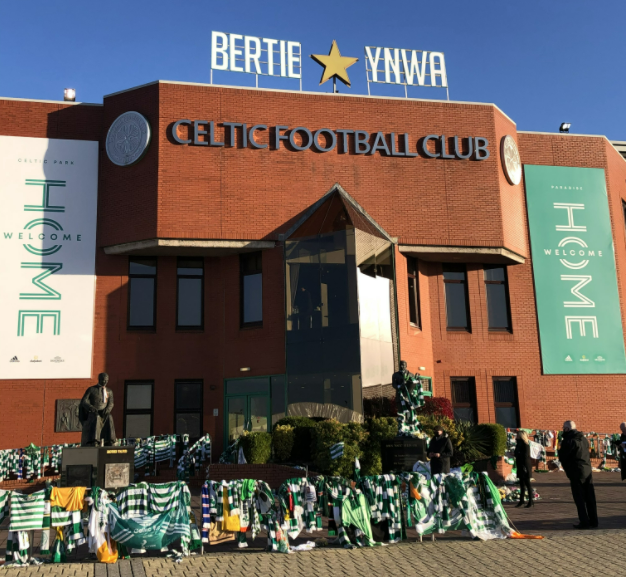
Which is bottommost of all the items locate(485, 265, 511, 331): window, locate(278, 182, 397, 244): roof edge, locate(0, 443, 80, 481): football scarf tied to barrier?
locate(0, 443, 80, 481): football scarf tied to barrier

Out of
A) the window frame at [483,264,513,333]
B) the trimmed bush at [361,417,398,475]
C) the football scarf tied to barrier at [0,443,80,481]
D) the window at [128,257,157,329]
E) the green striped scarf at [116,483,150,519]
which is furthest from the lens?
the window frame at [483,264,513,333]

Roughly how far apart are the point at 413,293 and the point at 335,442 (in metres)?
9.01

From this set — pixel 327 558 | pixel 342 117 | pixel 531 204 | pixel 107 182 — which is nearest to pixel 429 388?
pixel 531 204

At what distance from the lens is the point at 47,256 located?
23.9m

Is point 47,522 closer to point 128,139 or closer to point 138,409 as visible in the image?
point 138,409

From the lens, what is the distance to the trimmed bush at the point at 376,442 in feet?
57.8

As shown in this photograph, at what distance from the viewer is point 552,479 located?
1995 centimetres

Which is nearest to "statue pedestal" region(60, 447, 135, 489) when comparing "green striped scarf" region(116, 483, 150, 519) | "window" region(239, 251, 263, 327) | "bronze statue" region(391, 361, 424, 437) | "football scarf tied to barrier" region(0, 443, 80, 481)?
"green striped scarf" region(116, 483, 150, 519)

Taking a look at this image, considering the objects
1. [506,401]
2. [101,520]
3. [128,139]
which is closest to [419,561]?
[101,520]

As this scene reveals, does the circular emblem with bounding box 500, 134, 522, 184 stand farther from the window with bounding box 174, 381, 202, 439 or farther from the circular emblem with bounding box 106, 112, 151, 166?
the window with bounding box 174, 381, 202, 439

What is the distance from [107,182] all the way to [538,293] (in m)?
15.8

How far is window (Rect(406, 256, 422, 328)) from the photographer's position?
82.8 feet

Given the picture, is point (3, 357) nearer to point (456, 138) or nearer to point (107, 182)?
point (107, 182)

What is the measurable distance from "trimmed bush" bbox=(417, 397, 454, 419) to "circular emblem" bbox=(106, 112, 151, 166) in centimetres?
1221
